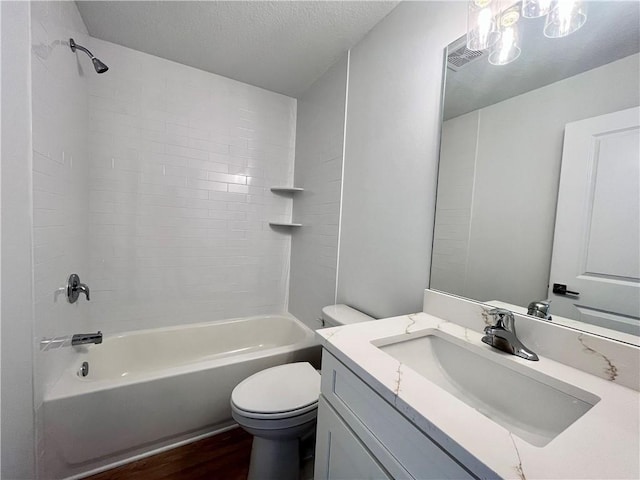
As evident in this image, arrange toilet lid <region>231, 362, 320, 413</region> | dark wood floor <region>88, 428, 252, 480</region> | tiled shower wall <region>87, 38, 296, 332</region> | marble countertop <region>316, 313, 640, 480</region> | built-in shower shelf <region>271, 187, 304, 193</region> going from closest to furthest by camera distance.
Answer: marble countertop <region>316, 313, 640, 480</region> → toilet lid <region>231, 362, 320, 413</region> → dark wood floor <region>88, 428, 252, 480</region> → tiled shower wall <region>87, 38, 296, 332</region> → built-in shower shelf <region>271, 187, 304, 193</region>

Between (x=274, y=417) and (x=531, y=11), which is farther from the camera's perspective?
(x=274, y=417)

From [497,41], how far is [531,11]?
4.4 inches

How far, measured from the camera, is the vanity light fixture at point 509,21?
2.58ft

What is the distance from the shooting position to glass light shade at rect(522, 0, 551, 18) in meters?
0.82

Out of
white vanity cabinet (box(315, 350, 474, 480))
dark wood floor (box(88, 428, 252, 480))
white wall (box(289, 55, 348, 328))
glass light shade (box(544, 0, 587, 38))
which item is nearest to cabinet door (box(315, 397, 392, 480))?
white vanity cabinet (box(315, 350, 474, 480))

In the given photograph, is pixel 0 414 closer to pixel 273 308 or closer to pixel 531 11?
pixel 273 308

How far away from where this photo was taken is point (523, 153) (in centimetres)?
88

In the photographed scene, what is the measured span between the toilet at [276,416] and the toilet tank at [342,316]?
0.31 meters

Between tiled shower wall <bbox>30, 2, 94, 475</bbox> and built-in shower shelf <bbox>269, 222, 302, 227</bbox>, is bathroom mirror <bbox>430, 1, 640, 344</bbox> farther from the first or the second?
tiled shower wall <bbox>30, 2, 94, 475</bbox>

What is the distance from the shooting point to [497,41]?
94 centimetres

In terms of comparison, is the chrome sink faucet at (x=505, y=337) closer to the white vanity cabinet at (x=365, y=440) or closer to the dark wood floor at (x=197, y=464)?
the white vanity cabinet at (x=365, y=440)

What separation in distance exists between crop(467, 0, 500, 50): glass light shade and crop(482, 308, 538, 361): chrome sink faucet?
38.7 inches

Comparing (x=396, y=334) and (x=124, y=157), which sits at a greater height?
(x=124, y=157)

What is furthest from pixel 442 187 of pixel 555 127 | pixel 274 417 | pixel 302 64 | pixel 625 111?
pixel 302 64
